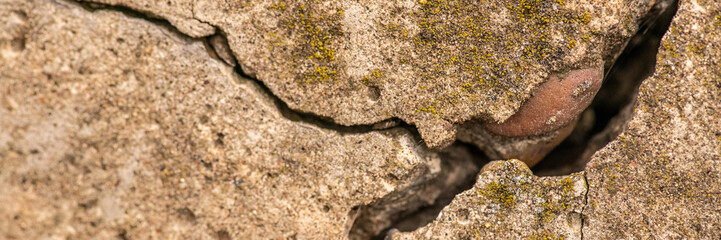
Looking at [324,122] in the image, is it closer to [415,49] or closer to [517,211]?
[415,49]

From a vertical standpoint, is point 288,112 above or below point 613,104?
above

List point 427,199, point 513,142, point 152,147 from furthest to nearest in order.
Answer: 1. point 427,199
2. point 513,142
3. point 152,147

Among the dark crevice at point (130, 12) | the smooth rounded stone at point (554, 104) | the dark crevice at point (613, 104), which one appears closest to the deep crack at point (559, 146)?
the dark crevice at point (613, 104)

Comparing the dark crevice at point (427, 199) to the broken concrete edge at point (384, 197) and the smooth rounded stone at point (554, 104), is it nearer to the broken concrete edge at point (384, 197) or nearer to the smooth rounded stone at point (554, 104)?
the broken concrete edge at point (384, 197)

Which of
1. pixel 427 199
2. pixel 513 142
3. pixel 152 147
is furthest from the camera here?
pixel 427 199

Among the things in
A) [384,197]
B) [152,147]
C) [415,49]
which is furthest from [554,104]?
[152,147]
